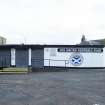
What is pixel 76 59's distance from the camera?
3722 cm

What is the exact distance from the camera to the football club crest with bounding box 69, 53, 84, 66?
37.2m

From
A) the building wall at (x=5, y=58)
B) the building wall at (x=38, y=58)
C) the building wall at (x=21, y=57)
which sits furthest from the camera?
the building wall at (x=21, y=57)

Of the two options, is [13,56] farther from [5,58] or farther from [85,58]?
[85,58]

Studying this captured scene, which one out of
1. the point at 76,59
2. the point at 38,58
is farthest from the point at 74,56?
the point at 38,58

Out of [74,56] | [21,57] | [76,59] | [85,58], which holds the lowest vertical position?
[76,59]

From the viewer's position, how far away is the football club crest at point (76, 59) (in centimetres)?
3722

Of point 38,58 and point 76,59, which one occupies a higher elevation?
point 38,58

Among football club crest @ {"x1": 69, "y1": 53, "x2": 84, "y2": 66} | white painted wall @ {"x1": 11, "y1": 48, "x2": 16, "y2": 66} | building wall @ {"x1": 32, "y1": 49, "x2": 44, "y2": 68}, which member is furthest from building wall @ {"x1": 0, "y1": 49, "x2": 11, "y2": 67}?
football club crest @ {"x1": 69, "y1": 53, "x2": 84, "y2": 66}

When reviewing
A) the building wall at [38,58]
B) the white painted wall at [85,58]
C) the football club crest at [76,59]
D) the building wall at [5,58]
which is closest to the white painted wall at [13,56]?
the building wall at [5,58]

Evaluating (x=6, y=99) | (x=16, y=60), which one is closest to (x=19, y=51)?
(x=16, y=60)

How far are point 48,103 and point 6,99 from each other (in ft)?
7.08

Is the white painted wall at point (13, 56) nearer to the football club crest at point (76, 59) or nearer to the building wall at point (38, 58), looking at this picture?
the building wall at point (38, 58)

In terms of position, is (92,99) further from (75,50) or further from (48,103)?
(75,50)

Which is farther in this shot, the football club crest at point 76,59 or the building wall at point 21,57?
the building wall at point 21,57
